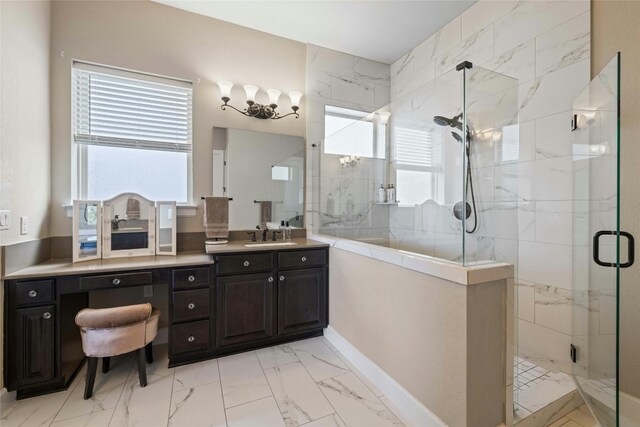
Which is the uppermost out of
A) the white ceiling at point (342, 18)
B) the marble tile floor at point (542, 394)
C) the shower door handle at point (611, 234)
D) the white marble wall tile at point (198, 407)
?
the white ceiling at point (342, 18)

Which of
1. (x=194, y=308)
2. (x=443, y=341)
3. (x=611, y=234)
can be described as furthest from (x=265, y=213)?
(x=611, y=234)

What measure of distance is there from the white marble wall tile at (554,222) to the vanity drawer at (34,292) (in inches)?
133

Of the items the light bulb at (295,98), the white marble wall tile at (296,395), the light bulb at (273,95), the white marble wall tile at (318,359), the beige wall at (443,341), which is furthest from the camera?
the light bulb at (295,98)

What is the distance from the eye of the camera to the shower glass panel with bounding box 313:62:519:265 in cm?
175

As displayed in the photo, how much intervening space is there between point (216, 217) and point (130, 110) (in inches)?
48.6

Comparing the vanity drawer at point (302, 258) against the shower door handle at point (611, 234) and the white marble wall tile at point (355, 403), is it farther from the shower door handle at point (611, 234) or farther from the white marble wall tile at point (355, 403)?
the shower door handle at point (611, 234)

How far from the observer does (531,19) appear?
82.2 inches

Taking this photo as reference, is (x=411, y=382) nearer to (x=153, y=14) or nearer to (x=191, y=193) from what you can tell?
(x=191, y=193)

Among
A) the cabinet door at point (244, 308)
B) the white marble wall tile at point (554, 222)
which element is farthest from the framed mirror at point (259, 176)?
the white marble wall tile at point (554, 222)

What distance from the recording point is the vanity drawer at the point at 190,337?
2121 mm

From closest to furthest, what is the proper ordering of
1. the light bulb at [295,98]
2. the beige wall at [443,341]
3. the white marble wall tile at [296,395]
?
the beige wall at [443,341]
the white marble wall tile at [296,395]
the light bulb at [295,98]

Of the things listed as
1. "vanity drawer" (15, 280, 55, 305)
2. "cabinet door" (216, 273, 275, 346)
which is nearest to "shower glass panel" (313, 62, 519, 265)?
"cabinet door" (216, 273, 275, 346)

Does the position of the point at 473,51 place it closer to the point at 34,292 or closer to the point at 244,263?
the point at 244,263

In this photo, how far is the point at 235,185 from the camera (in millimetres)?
2830
